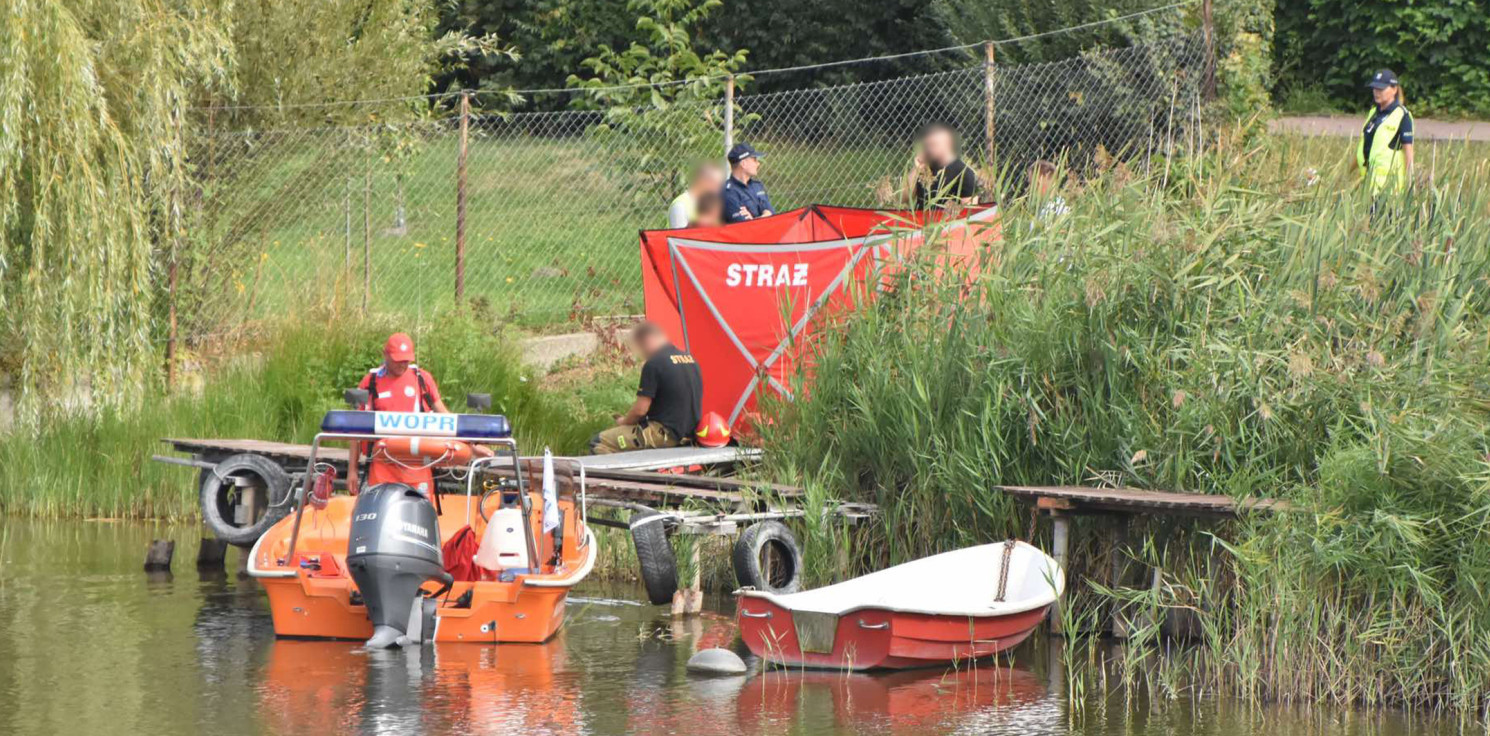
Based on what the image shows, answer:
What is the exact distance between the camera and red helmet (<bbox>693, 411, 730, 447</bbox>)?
1373 cm

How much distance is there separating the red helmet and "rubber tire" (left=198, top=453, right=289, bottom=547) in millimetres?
2792

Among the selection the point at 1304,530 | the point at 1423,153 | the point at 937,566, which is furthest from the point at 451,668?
the point at 1423,153

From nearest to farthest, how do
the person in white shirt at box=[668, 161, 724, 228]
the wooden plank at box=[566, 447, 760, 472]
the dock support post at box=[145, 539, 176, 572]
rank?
the wooden plank at box=[566, 447, 760, 472] → the dock support post at box=[145, 539, 176, 572] → the person in white shirt at box=[668, 161, 724, 228]

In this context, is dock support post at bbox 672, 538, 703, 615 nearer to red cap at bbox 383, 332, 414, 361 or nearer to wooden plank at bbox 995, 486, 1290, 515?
wooden plank at bbox 995, 486, 1290, 515

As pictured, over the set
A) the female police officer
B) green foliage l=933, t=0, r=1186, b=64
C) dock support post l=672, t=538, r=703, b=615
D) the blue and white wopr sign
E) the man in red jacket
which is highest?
green foliage l=933, t=0, r=1186, b=64

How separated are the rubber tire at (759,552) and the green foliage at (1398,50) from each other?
15300 millimetres

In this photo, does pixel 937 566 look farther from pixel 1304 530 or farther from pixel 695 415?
pixel 695 415

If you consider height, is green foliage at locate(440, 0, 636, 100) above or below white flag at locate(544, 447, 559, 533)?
above

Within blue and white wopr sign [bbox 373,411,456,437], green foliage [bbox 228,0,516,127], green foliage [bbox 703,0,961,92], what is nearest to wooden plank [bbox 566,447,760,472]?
blue and white wopr sign [bbox 373,411,456,437]

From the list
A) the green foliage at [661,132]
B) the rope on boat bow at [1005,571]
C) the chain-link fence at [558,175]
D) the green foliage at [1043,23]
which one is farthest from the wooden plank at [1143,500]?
the green foliage at [1043,23]

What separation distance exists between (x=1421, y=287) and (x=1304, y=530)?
6.24 feet

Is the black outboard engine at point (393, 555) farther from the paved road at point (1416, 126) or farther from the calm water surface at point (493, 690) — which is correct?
the paved road at point (1416, 126)

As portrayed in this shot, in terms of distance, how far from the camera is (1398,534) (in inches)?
378

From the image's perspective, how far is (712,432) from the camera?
45.1ft
